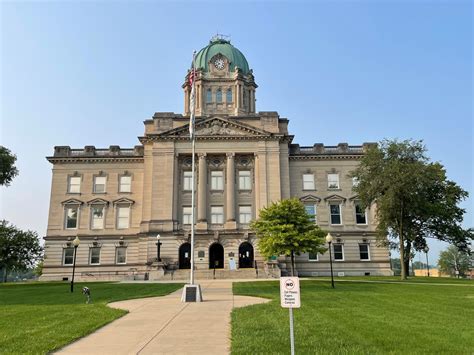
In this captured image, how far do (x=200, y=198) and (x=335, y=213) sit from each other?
57.2 ft

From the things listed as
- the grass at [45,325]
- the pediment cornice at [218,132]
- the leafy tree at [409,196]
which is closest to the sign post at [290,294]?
the grass at [45,325]

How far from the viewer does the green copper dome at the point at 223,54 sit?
62406 millimetres

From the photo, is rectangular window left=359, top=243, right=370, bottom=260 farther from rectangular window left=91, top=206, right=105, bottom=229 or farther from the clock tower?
rectangular window left=91, top=206, right=105, bottom=229

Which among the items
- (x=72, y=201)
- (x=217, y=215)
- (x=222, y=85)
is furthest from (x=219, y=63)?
(x=72, y=201)

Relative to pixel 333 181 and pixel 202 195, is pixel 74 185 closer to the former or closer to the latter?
pixel 202 195

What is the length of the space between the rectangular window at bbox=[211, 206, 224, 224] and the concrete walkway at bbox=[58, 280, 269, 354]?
3287cm

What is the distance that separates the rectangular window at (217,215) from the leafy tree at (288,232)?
13.8 metres

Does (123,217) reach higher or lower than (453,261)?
higher

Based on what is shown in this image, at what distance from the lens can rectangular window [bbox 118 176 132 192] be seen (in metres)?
52.7

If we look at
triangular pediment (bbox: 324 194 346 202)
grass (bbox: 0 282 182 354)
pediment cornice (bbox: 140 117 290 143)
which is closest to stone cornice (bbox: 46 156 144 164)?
pediment cornice (bbox: 140 117 290 143)

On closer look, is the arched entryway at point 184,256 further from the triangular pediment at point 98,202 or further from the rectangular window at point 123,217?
the triangular pediment at point 98,202

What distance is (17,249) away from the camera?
140 ft

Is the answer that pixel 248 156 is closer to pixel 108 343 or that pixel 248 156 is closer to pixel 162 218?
pixel 162 218

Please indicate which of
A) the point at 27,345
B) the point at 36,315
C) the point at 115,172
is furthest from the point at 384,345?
the point at 115,172
